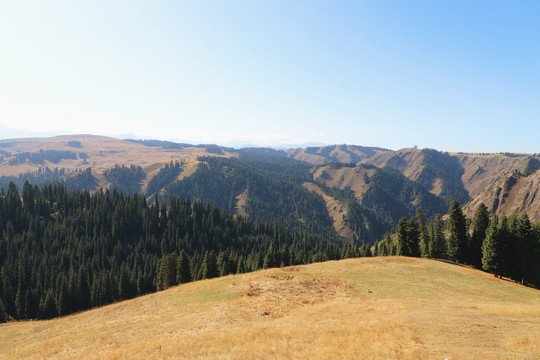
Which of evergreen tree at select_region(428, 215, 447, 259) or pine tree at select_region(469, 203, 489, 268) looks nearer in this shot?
pine tree at select_region(469, 203, 489, 268)

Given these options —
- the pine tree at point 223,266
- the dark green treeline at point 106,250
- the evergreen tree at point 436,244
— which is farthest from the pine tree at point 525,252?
the pine tree at point 223,266

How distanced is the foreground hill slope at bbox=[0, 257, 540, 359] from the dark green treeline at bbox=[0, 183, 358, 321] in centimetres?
4537

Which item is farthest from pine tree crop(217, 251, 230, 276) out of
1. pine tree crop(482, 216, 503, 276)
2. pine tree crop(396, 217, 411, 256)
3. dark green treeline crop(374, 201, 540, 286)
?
pine tree crop(482, 216, 503, 276)

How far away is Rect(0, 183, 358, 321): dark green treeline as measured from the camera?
9269cm

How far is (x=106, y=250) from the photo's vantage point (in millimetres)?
141750

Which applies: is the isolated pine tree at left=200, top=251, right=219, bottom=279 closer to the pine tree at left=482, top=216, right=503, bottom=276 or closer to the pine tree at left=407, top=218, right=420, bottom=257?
the pine tree at left=407, top=218, right=420, bottom=257

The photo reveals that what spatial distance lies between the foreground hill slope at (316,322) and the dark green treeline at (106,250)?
45.4 m

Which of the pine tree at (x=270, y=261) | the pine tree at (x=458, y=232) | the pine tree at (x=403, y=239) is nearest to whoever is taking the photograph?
the pine tree at (x=458, y=232)

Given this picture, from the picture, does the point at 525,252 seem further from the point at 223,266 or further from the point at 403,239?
the point at 223,266

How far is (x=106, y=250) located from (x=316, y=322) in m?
150

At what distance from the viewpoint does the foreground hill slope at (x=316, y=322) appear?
19.6m

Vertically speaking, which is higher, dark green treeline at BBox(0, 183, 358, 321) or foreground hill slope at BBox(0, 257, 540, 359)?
foreground hill slope at BBox(0, 257, 540, 359)

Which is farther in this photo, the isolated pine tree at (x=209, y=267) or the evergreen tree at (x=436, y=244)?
the isolated pine tree at (x=209, y=267)

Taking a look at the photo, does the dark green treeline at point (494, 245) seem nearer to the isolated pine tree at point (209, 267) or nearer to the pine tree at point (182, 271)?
the isolated pine tree at point (209, 267)
